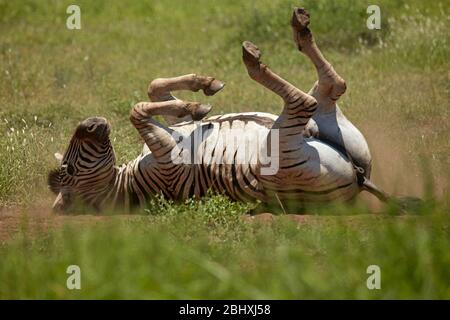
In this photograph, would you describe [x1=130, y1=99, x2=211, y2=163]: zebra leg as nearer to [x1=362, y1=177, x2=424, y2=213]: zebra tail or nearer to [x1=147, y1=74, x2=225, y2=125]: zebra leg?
[x1=147, y1=74, x2=225, y2=125]: zebra leg

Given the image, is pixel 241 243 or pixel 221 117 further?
pixel 221 117

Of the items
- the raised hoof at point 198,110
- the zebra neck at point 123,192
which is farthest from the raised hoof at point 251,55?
the zebra neck at point 123,192

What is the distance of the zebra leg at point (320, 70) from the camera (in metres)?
7.31

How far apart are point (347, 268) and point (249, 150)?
2246 millimetres

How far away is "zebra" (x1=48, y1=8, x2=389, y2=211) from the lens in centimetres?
711

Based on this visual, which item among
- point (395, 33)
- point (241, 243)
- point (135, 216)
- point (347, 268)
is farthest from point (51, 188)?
point (395, 33)

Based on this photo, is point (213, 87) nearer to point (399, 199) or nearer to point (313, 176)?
point (313, 176)

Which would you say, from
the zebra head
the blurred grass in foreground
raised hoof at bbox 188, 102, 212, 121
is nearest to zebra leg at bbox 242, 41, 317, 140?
raised hoof at bbox 188, 102, 212, 121

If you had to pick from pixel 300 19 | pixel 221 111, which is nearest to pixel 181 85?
pixel 300 19

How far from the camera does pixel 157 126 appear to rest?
738cm

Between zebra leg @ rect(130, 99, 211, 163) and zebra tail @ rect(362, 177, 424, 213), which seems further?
zebra leg @ rect(130, 99, 211, 163)

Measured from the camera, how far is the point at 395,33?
489 inches

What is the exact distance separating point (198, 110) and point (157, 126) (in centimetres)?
32

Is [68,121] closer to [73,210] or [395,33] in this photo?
[73,210]
